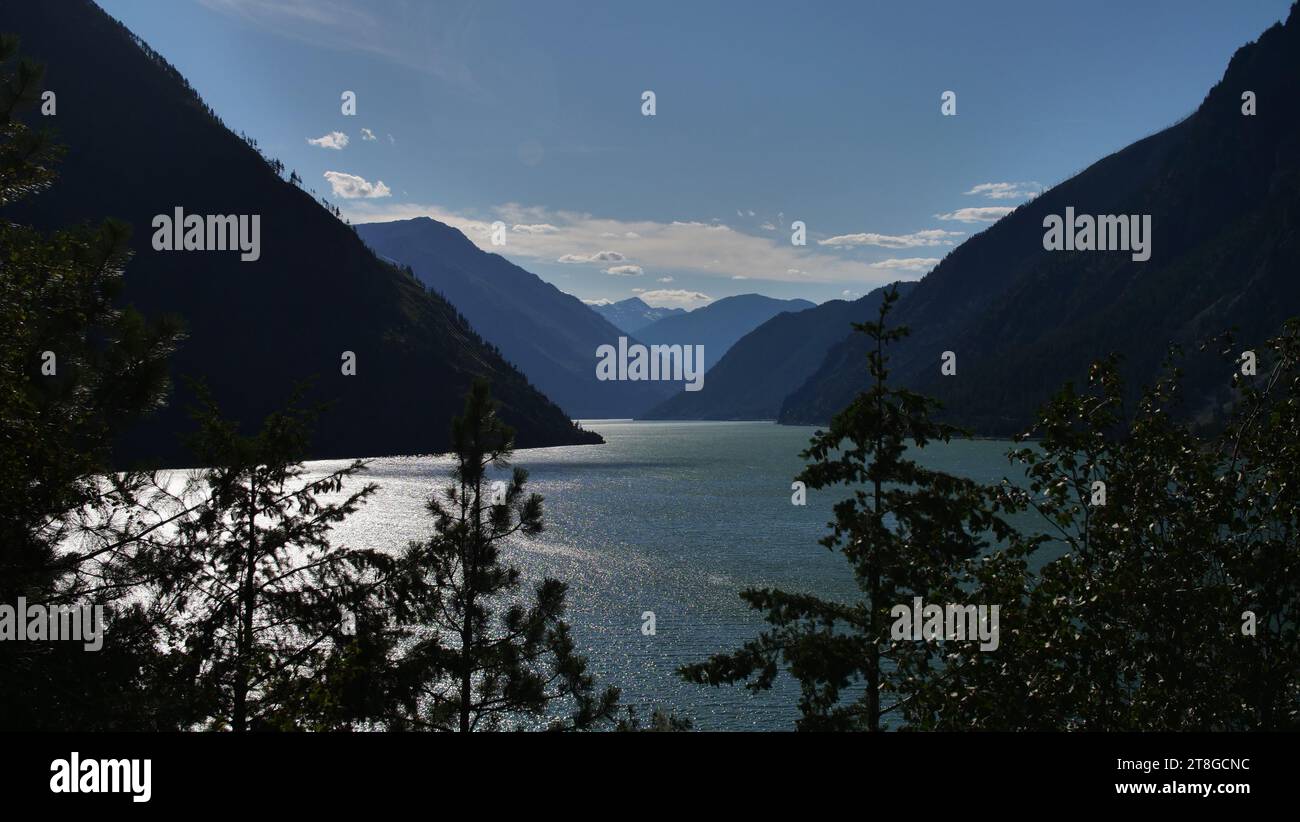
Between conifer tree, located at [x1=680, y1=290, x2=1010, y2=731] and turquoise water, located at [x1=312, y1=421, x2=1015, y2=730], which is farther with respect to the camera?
turquoise water, located at [x1=312, y1=421, x2=1015, y2=730]

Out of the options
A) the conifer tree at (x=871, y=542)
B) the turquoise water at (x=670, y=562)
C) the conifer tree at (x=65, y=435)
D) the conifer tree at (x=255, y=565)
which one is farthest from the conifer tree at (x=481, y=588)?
the turquoise water at (x=670, y=562)

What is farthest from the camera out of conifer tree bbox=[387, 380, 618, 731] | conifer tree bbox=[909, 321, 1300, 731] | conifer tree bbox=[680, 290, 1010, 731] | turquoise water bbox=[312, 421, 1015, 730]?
turquoise water bbox=[312, 421, 1015, 730]

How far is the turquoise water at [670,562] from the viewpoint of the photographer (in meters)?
45.0

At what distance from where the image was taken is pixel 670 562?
7975 centimetres

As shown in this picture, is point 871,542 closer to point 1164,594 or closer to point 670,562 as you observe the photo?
point 1164,594

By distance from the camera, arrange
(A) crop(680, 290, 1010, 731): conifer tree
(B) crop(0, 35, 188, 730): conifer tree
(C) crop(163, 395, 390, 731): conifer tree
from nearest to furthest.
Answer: (B) crop(0, 35, 188, 730): conifer tree
(C) crop(163, 395, 390, 731): conifer tree
(A) crop(680, 290, 1010, 731): conifer tree

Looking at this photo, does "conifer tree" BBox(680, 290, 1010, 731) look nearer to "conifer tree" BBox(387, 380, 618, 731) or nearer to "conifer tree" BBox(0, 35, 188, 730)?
"conifer tree" BBox(387, 380, 618, 731)

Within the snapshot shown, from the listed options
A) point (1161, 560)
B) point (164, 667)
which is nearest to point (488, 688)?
point (164, 667)

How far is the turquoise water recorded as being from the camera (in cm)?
4503

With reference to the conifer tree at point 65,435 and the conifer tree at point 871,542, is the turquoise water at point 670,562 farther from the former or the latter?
the conifer tree at point 65,435

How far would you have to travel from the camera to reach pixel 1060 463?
37.4 ft

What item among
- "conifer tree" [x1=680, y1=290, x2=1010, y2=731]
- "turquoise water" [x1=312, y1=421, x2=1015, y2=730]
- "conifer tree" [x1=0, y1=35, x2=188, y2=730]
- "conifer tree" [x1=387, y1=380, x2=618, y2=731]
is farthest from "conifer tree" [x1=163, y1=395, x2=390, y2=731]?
"turquoise water" [x1=312, y1=421, x2=1015, y2=730]

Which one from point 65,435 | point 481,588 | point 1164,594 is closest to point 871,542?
point 1164,594
